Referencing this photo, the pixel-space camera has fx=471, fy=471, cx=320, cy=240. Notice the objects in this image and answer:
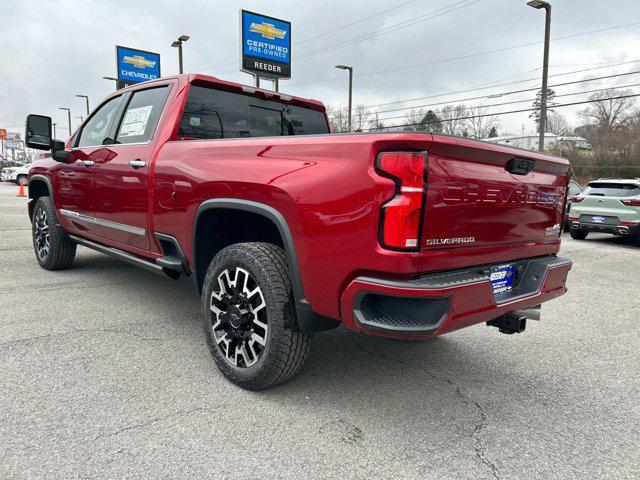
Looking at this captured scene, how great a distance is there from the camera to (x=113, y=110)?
4.45 m

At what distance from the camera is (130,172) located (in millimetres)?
3732

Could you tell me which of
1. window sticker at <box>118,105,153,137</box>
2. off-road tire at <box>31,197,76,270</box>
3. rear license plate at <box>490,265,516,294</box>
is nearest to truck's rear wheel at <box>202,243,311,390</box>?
rear license plate at <box>490,265,516,294</box>

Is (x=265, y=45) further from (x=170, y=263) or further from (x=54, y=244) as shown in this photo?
(x=170, y=263)

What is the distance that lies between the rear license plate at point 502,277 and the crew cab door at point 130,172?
2.51 meters

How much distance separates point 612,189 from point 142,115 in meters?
10.5

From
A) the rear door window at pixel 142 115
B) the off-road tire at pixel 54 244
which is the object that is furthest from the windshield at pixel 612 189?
the off-road tire at pixel 54 244

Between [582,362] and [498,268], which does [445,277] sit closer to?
[498,268]

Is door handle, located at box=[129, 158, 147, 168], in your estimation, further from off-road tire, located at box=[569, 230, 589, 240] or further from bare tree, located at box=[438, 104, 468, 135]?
bare tree, located at box=[438, 104, 468, 135]

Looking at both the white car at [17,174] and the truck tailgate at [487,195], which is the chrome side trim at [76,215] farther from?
the white car at [17,174]

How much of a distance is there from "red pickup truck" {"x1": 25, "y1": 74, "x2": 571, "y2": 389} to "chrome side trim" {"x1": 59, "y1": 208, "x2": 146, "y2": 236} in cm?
2

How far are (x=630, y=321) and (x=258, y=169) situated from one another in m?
4.06

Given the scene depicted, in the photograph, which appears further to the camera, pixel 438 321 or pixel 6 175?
pixel 6 175

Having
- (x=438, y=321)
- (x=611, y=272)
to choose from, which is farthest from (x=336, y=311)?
(x=611, y=272)

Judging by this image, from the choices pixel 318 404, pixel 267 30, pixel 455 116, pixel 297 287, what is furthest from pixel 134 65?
pixel 318 404
